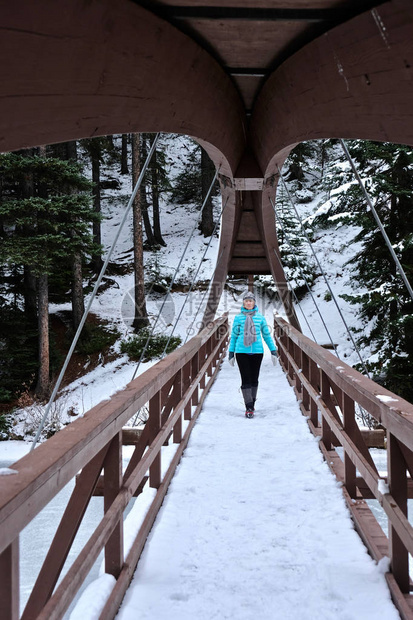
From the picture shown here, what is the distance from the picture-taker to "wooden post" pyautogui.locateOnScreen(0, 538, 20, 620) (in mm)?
1004

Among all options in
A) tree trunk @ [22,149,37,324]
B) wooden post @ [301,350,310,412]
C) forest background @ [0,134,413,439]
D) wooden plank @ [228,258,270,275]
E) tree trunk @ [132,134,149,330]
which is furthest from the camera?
tree trunk @ [132,134,149,330]

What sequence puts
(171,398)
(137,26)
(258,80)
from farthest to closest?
(258,80)
(171,398)
(137,26)

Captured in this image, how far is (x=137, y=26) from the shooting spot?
217 centimetres

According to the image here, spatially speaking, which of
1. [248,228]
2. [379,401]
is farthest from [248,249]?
[379,401]

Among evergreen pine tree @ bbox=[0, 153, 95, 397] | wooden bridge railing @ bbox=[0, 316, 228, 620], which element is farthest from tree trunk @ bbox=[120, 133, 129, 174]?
wooden bridge railing @ bbox=[0, 316, 228, 620]

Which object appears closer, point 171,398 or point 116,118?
point 116,118

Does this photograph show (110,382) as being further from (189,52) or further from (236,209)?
(189,52)

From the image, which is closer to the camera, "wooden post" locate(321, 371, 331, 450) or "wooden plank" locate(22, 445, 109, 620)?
"wooden plank" locate(22, 445, 109, 620)

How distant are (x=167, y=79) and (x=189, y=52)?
394 mm

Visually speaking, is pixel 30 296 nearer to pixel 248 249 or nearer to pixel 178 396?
pixel 248 249

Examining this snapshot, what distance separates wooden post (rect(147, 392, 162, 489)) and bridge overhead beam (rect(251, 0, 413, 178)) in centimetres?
188

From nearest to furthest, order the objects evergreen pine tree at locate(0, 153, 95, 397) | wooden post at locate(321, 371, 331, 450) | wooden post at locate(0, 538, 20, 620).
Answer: wooden post at locate(0, 538, 20, 620) → wooden post at locate(321, 371, 331, 450) → evergreen pine tree at locate(0, 153, 95, 397)

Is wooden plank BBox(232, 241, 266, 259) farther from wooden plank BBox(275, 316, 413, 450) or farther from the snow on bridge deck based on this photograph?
wooden plank BBox(275, 316, 413, 450)

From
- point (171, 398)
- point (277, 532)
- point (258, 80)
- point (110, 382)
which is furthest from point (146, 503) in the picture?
point (110, 382)
